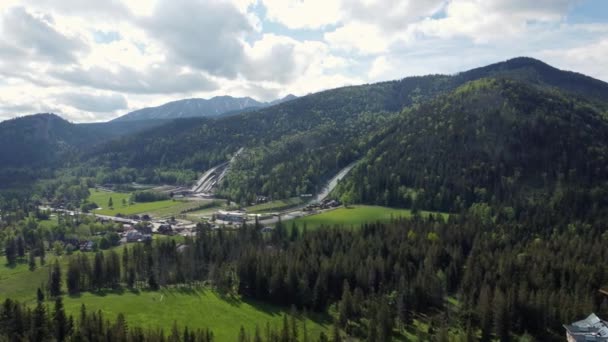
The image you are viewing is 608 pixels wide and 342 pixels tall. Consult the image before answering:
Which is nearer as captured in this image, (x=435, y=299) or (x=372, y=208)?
(x=435, y=299)

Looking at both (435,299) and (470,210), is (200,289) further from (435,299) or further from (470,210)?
(470,210)

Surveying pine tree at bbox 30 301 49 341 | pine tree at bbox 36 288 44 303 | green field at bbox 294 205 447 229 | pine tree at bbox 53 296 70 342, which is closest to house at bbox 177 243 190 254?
pine tree at bbox 36 288 44 303

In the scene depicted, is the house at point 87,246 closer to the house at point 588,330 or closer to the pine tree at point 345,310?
the pine tree at point 345,310

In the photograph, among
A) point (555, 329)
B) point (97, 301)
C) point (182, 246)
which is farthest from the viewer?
point (182, 246)

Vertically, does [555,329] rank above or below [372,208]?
below

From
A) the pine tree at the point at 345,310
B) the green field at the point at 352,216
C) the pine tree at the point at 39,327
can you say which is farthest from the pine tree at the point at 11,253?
the pine tree at the point at 345,310

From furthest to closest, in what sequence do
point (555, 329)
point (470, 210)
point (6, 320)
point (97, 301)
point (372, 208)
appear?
point (372, 208)
point (470, 210)
point (97, 301)
point (555, 329)
point (6, 320)

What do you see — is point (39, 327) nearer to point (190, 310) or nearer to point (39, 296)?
point (190, 310)

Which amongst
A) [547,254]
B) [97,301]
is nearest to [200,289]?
[97,301]
